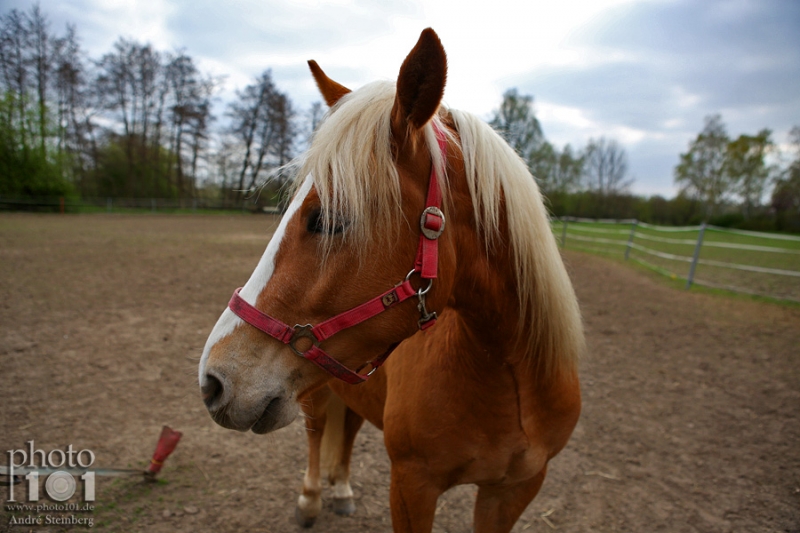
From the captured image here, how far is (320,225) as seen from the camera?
46.1 inches

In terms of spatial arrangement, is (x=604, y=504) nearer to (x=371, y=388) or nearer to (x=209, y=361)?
(x=371, y=388)

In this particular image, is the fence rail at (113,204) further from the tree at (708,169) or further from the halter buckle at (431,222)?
the tree at (708,169)

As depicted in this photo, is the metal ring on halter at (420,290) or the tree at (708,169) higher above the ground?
the tree at (708,169)

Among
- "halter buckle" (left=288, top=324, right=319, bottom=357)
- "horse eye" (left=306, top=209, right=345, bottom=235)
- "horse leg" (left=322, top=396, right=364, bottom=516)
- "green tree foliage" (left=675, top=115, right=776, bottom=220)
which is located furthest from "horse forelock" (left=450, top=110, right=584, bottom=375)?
"green tree foliage" (left=675, top=115, right=776, bottom=220)

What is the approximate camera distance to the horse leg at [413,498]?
1601mm

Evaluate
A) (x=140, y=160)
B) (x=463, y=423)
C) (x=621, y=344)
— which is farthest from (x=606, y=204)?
(x=463, y=423)

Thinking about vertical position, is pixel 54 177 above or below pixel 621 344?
above

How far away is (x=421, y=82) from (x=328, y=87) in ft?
2.11

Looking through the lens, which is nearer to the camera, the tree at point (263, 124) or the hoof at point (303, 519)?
the hoof at point (303, 519)

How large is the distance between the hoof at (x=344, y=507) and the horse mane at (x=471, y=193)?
195 centimetres

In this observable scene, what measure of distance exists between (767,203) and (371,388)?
1903 inches

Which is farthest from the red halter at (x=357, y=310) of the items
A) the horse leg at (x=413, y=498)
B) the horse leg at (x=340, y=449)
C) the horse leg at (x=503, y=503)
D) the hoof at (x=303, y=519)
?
the hoof at (x=303, y=519)

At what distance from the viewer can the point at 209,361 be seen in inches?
43.2

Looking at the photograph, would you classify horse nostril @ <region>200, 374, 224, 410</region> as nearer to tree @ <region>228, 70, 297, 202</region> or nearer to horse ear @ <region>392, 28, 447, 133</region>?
horse ear @ <region>392, 28, 447, 133</region>
